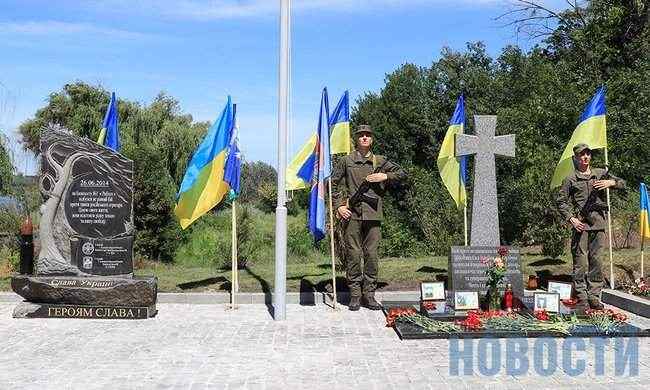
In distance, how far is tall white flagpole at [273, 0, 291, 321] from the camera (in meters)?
8.77

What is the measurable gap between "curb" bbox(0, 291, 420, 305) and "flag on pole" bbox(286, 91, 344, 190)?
1666mm

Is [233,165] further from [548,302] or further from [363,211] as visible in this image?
[548,302]

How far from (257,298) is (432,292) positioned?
277 cm

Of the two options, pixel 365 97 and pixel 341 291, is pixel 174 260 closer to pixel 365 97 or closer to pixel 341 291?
pixel 341 291

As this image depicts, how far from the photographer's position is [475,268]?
9.68 m

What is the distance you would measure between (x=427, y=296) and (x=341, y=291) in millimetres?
2088

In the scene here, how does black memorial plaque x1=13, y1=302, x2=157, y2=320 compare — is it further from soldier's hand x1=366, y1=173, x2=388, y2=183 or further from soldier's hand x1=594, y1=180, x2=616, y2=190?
soldier's hand x1=594, y1=180, x2=616, y2=190

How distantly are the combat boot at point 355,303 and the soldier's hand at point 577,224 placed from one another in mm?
3105

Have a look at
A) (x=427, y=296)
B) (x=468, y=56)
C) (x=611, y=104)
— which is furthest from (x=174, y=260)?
(x=468, y=56)

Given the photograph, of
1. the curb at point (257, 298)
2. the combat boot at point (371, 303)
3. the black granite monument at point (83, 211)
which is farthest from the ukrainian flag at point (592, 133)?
the black granite monument at point (83, 211)

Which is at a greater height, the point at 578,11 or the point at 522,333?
the point at 578,11

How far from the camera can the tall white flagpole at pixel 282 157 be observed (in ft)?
28.8

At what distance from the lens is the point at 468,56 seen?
3725 centimetres

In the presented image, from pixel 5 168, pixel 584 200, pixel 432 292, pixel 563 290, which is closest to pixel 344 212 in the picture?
pixel 432 292
